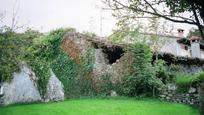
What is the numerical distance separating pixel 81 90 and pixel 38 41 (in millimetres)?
4760

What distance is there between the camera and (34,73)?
21844 millimetres

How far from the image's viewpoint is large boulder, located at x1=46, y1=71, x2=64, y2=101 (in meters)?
21.5

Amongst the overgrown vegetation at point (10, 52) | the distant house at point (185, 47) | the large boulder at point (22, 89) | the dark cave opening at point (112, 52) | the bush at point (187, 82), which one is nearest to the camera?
the large boulder at point (22, 89)

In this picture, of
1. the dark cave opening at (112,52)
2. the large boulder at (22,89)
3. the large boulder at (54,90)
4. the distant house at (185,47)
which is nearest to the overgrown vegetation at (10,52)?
the large boulder at (22,89)

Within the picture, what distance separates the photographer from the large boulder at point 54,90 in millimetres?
21484

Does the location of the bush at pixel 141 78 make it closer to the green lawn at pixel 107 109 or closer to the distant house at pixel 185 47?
the green lawn at pixel 107 109

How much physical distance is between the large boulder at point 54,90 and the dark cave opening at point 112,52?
376 cm

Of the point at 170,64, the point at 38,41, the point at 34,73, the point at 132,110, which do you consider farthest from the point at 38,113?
the point at 170,64

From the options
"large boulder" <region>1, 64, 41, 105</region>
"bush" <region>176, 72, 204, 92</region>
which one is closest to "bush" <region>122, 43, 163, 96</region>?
"bush" <region>176, 72, 204, 92</region>

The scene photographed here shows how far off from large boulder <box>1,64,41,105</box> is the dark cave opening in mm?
5133

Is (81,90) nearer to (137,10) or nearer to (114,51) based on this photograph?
(114,51)

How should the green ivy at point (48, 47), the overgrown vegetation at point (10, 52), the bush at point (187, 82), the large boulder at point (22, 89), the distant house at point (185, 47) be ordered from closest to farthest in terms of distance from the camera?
the large boulder at point (22, 89)
the overgrown vegetation at point (10, 52)
the bush at point (187, 82)
the green ivy at point (48, 47)
the distant house at point (185, 47)

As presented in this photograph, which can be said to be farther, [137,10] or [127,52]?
[127,52]

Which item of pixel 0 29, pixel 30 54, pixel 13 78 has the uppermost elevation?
pixel 0 29
